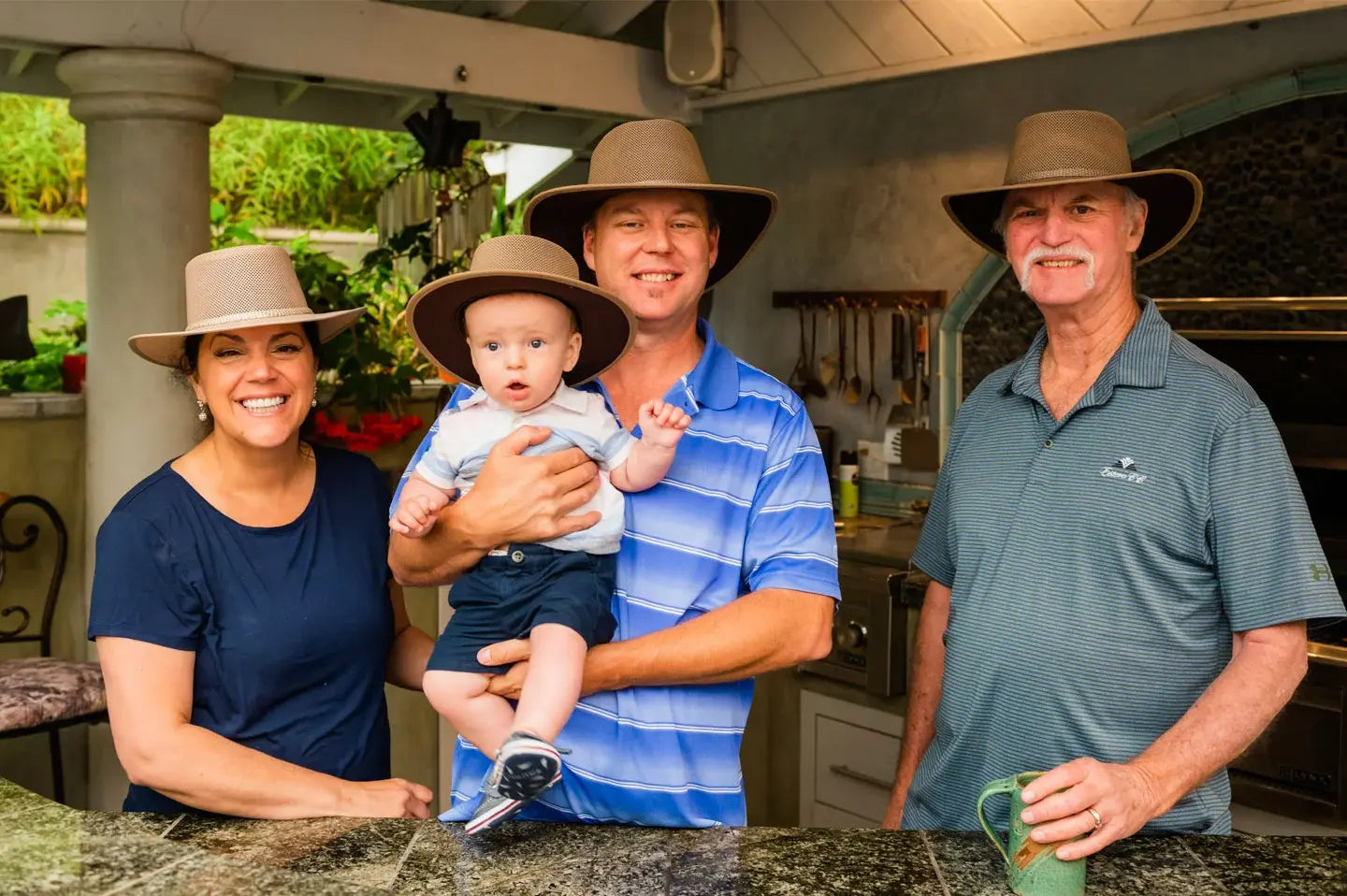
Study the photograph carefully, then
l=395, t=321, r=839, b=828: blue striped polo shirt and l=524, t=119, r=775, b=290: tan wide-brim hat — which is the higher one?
l=524, t=119, r=775, b=290: tan wide-brim hat

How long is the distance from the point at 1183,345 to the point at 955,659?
2.10ft

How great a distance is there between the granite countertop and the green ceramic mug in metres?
0.03

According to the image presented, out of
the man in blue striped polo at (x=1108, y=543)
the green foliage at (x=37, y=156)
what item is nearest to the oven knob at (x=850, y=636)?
the man in blue striped polo at (x=1108, y=543)

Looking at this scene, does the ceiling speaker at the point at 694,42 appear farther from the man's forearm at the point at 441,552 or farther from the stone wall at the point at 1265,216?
the man's forearm at the point at 441,552

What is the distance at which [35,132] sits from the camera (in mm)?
9406

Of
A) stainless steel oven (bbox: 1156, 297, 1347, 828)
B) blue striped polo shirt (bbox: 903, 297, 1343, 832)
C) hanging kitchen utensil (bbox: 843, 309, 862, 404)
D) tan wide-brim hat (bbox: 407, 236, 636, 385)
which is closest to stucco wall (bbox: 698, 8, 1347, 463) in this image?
hanging kitchen utensil (bbox: 843, 309, 862, 404)

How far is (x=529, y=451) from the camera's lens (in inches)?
73.6

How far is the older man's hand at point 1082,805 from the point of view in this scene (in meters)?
1.47

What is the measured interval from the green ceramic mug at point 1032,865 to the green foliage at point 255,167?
8.61 metres

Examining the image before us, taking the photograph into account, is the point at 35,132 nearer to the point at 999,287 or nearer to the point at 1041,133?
the point at 999,287

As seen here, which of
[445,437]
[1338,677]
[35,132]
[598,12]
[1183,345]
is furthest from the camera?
[35,132]

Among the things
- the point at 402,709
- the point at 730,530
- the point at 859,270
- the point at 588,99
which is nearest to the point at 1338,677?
the point at 730,530

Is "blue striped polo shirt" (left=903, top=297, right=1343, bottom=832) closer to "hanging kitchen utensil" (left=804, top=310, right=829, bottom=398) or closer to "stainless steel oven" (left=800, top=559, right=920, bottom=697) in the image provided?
"stainless steel oven" (left=800, top=559, right=920, bottom=697)

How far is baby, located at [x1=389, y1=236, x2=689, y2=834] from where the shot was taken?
1741 mm
